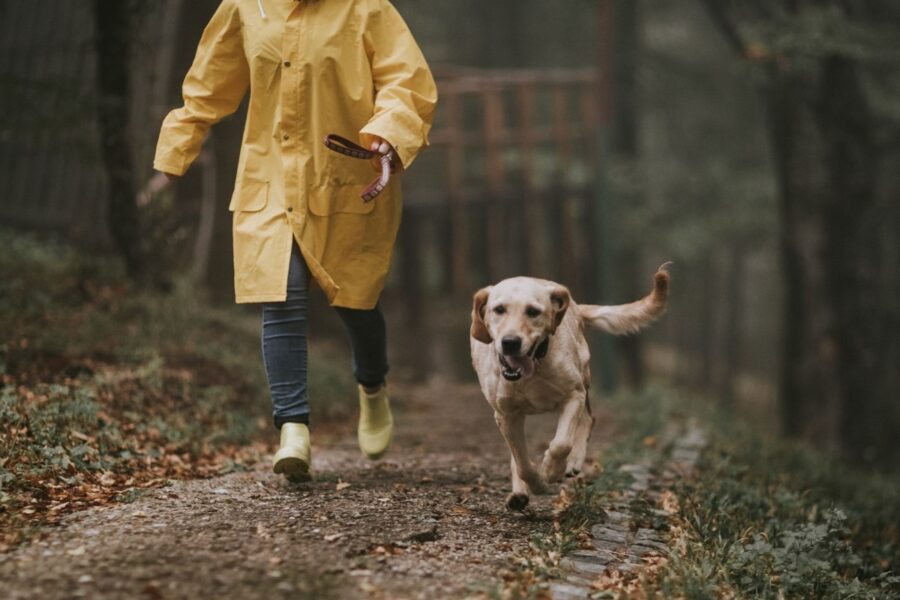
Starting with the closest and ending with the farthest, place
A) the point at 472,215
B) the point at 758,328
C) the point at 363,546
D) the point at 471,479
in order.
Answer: the point at 363,546, the point at 471,479, the point at 472,215, the point at 758,328

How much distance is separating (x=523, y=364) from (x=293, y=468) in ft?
3.88

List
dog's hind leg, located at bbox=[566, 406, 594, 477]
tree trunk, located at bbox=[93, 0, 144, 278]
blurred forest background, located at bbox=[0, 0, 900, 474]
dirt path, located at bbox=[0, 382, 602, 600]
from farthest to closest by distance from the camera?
1. blurred forest background, located at bbox=[0, 0, 900, 474]
2. tree trunk, located at bbox=[93, 0, 144, 278]
3. dog's hind leg, located at bbox=[566, 406, 594, 477]
4. dirt path, located at bbox=[0, 382, 602, 600]

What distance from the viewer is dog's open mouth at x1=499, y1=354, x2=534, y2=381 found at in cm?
411

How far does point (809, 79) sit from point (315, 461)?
815 cm

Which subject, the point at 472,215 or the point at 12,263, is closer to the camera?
the point at 12,263

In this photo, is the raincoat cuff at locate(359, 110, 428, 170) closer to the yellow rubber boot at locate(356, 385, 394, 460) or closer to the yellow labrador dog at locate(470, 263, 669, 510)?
the yellow labrador dog at locate(470, 263, 669, 510)

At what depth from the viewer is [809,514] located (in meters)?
5.80

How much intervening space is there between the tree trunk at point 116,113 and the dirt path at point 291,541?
3.60 meters

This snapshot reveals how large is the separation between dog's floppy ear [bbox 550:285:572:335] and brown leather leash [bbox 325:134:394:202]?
88 centimetres

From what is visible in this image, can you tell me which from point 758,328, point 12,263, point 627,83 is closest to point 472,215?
point 627,83

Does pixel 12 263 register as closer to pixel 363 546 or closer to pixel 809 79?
pixel 363 546

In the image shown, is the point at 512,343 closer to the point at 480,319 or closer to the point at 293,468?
the point at 480,319

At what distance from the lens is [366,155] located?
4.68 m

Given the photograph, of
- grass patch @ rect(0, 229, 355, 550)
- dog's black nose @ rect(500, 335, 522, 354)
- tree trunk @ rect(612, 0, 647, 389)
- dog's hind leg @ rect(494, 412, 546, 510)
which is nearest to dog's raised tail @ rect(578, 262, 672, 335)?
dog's hind leg @ rect(494, 412, 546, 510)
